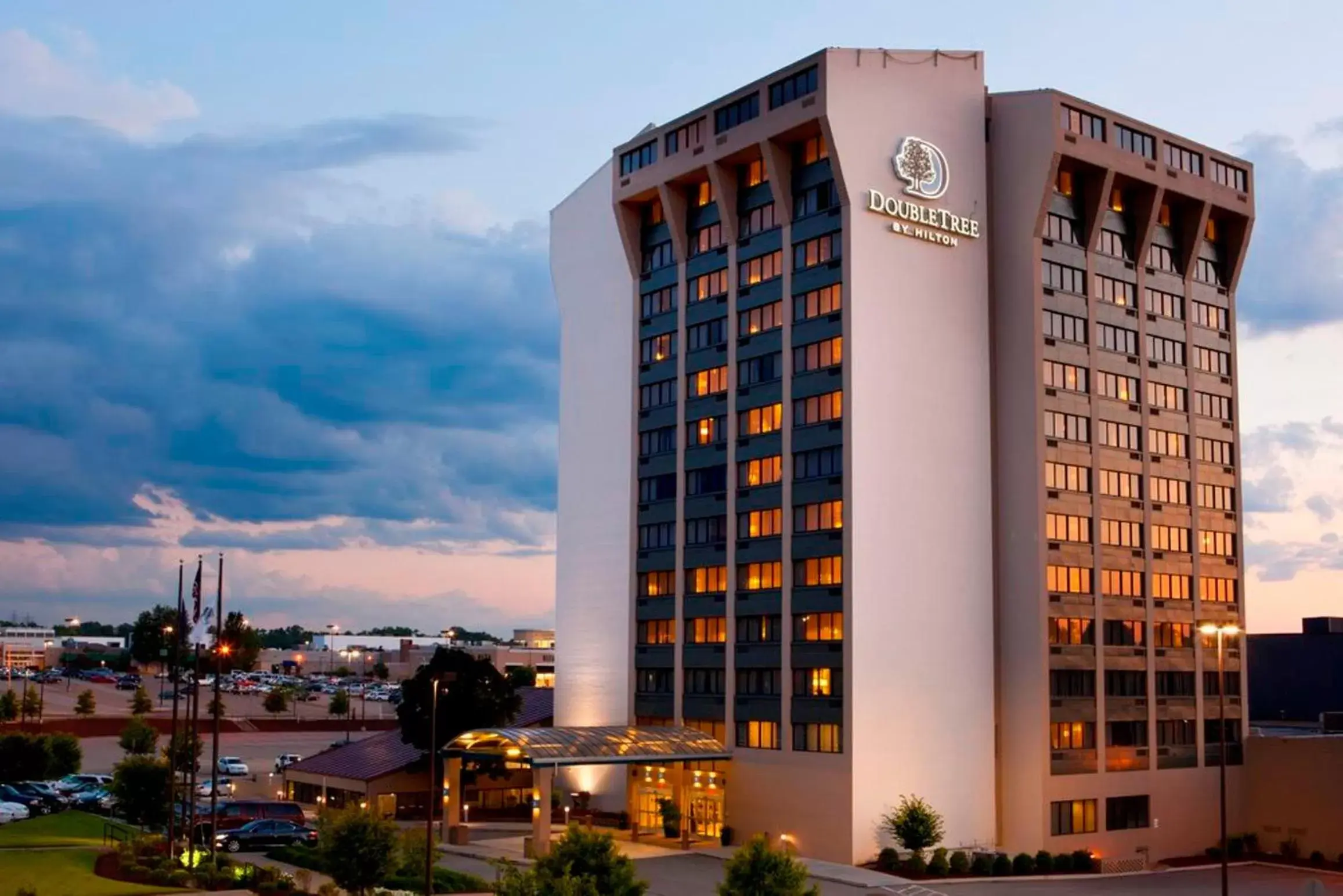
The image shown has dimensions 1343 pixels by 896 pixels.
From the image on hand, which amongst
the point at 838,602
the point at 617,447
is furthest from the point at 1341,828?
the point at 617,447

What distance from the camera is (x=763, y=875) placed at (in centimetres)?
4647

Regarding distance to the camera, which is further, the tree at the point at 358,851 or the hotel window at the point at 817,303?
the hotel window at the point at 817,303

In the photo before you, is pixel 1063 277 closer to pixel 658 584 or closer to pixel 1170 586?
pixel 1170 586

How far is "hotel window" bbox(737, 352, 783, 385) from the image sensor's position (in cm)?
8119

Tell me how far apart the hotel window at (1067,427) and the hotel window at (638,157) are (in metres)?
29.2

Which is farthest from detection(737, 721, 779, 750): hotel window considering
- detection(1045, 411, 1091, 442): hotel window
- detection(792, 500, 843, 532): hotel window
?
detection(1045, 411, 1091, 442): hotel window

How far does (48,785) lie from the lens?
295 feet

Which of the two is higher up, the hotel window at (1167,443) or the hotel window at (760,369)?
the hotel window at (760,369)

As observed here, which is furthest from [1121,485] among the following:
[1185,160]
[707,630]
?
[707,630]

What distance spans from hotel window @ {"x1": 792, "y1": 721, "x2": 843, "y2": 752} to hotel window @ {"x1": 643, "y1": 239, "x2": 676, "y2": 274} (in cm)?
3044

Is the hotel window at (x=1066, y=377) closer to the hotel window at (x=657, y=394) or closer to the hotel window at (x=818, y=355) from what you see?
the hotel window at (x=818, y=355)

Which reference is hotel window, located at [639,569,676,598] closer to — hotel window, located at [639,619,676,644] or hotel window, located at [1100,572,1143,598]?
hotel window, located at [639,619,676,644]

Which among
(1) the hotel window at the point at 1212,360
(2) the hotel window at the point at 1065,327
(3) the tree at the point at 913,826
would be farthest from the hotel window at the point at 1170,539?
(3) the tree at the point at 913,826

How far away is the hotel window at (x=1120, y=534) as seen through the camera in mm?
82500
